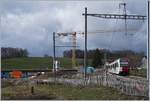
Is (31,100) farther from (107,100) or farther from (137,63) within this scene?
(137,63)

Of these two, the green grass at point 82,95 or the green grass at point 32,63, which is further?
the green grass at point 32,63

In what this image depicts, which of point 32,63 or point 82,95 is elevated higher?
point 32,63

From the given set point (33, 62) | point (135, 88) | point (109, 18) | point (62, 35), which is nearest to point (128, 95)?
point (135, 88)

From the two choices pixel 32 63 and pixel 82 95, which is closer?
pixel 82 95

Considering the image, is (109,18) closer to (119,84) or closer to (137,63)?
(119,84)

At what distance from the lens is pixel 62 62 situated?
453ft

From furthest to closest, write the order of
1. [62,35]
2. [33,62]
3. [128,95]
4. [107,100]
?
[33,62] < [62,35] < [128,95] < [107,100]

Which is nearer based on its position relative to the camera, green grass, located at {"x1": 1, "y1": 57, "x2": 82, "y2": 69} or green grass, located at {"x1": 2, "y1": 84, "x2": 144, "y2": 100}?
green grass, located at {"x1": 2, "y1": 84, "x2": 144, "y2": 100}

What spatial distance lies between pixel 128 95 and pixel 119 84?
4.51 m

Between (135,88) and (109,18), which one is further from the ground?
(109,18)

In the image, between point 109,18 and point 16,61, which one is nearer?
point 109,18

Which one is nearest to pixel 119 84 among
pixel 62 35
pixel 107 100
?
pixel 107 100

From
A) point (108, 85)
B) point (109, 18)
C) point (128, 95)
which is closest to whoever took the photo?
point (128, 95)

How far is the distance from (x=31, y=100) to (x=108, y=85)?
10180mm
